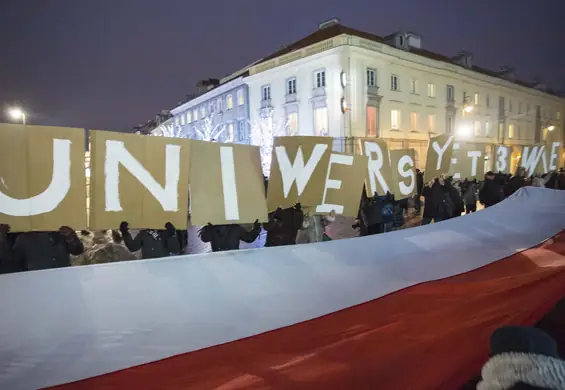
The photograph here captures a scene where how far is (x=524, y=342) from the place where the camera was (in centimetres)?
114

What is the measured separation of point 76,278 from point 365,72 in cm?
2816

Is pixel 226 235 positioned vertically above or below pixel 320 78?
below

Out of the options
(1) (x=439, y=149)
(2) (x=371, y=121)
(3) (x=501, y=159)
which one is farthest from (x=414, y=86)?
(1) (x=439, y=149)

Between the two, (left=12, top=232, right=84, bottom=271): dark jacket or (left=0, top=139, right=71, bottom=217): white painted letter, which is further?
(left=12, top=232, right=84, bottom=271): dark jacket

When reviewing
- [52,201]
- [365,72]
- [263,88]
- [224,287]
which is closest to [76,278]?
[224,287]

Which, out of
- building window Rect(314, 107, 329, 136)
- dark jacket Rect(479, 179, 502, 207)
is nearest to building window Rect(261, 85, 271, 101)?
building window Rect(314, 107, 329, 136)

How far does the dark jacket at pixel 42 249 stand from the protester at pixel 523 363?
4.02 meters

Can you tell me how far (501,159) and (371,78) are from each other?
20.2 m

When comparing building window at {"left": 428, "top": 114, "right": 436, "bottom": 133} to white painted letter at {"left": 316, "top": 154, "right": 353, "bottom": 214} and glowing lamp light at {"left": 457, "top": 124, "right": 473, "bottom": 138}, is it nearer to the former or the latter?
glowing lamp light at {"left": 457, "top": 124, "right": 473, "bottom": 138}

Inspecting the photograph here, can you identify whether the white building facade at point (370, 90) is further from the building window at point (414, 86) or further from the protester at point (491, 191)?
the protester at point (491, 191)

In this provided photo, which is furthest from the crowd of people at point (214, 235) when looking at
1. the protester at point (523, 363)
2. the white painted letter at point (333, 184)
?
the protester at point (523, 363)

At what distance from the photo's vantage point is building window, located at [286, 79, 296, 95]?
30641 mm

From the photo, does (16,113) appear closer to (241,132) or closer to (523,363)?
(523,363)

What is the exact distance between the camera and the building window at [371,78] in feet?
93.1
